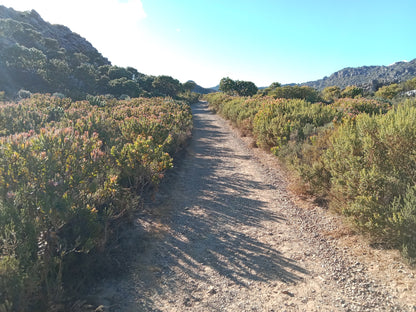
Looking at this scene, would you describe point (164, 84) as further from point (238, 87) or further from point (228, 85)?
point (238, 87)

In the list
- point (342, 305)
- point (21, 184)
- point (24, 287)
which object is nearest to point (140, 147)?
point (21, 184)

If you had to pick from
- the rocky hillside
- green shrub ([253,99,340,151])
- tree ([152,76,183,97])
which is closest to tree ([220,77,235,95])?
the rocky hillside

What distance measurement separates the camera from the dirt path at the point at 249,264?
115 inches

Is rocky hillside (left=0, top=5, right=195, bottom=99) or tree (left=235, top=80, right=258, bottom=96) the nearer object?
rocky hillside (left=0, top=5, right=195, bottom=99)

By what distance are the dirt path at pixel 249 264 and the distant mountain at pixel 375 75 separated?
5603 centimetres

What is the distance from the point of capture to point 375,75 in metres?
134

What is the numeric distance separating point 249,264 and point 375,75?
167 meters

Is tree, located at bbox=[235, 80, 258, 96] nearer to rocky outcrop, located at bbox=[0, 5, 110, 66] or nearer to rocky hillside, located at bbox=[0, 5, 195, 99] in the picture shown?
rocky hillside, located at bbox=[0, 5, 195, 99]

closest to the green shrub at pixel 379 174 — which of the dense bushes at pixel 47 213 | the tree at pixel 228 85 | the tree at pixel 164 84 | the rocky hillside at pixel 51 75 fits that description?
the dense bushes at pixel 47 213

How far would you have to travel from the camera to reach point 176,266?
11.8 ft

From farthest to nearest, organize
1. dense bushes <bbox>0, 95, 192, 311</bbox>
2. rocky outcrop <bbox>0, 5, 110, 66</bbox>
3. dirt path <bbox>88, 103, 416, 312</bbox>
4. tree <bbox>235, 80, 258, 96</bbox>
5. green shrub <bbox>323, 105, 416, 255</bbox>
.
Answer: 1. tree <bbox>235, 80, 258, 96</bbox>
2. rocky outcrop <bbox>0, 5, 110, 66</bbox>
3. green shrub <bbox>323, 105, 416, 255</bbox>
4. dirt path <bbox>88, 103, 416, 312</bbox>
5. dense bushes <bbox>0, 95, 192, 311</bbox>

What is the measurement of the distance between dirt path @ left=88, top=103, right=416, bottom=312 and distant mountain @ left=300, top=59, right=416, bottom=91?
2206 inches

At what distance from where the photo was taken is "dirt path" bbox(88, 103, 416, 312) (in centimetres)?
291

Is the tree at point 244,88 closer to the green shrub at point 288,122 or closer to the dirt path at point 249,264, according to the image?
the green shrub at point 288,122
